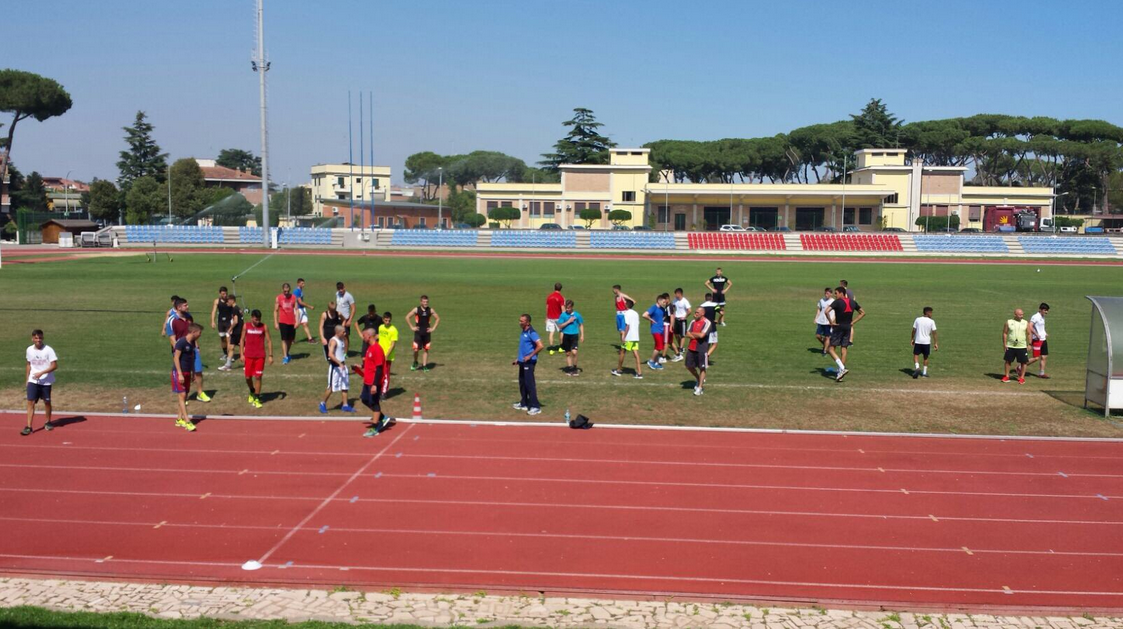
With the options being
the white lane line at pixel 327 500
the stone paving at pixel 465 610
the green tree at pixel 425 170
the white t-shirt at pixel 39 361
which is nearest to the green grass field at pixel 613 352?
the white lane line at pixel 327 500

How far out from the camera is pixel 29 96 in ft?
269

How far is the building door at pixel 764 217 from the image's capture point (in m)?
90.3

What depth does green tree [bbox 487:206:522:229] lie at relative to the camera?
304ft

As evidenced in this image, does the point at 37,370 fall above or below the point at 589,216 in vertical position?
below

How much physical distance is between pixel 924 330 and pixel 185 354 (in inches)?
564

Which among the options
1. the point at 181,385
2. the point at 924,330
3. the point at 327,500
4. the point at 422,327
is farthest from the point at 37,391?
the point at 924,330

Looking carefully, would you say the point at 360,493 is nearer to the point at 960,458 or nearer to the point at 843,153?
the point at 960,458

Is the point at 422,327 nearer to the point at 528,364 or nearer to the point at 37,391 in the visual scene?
the point at 528,364

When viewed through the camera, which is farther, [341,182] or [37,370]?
[341,182]

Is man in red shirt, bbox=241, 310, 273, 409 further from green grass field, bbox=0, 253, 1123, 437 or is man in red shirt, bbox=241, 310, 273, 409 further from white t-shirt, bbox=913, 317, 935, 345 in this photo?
white t-shirt, bbox=913, 317, 935, 345

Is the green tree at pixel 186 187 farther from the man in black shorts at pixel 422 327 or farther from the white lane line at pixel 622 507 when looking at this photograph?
the white lane line at pixel 622 507

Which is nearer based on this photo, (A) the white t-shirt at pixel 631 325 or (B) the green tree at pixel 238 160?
(A) the white t-shirt at pixel 631 325

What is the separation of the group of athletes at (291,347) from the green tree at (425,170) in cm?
12863

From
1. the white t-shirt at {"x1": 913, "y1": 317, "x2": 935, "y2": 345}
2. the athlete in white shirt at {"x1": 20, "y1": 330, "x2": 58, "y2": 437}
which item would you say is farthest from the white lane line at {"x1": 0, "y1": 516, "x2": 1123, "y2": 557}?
the white t-shirt at {"x1": 913, "y1": 317, "x2": 935, "y2": 345}
